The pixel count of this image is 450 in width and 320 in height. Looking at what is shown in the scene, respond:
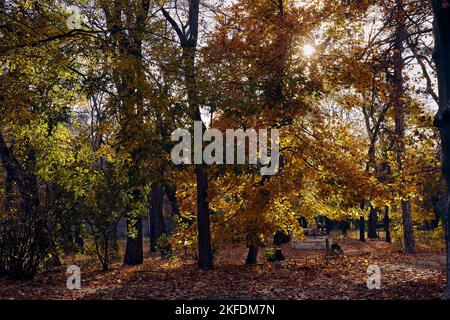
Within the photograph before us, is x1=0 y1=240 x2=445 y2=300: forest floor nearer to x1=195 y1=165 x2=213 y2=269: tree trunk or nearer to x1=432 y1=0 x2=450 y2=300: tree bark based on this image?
x1=195 y1=165 x2=213 y2=269: tree trunk

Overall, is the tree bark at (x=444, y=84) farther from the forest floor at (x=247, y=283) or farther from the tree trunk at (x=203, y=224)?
the tree trunk at (x=203, y=224)

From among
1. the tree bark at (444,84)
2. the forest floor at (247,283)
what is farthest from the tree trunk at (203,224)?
the tree bark at (444,84)

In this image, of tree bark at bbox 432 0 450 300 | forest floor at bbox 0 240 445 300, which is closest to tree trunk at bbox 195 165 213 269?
forest floor at bbox 0 240 445 300

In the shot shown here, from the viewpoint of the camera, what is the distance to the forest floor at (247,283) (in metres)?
9.36

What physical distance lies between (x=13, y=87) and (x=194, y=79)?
460 centimetres

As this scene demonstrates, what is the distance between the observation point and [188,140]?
472 inches

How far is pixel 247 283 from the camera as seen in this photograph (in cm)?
1120

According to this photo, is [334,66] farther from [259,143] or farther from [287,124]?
[259,143]

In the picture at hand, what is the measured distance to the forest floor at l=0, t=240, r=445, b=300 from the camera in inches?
368

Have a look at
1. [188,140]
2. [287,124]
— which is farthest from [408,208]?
[188,140]

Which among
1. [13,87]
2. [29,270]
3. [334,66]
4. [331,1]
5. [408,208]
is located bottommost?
[29,270]

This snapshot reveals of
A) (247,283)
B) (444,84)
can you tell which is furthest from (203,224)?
(444,84)

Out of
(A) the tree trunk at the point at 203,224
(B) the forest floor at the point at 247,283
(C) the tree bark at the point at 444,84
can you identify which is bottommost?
(B) the forest floor at the point at 247,283
